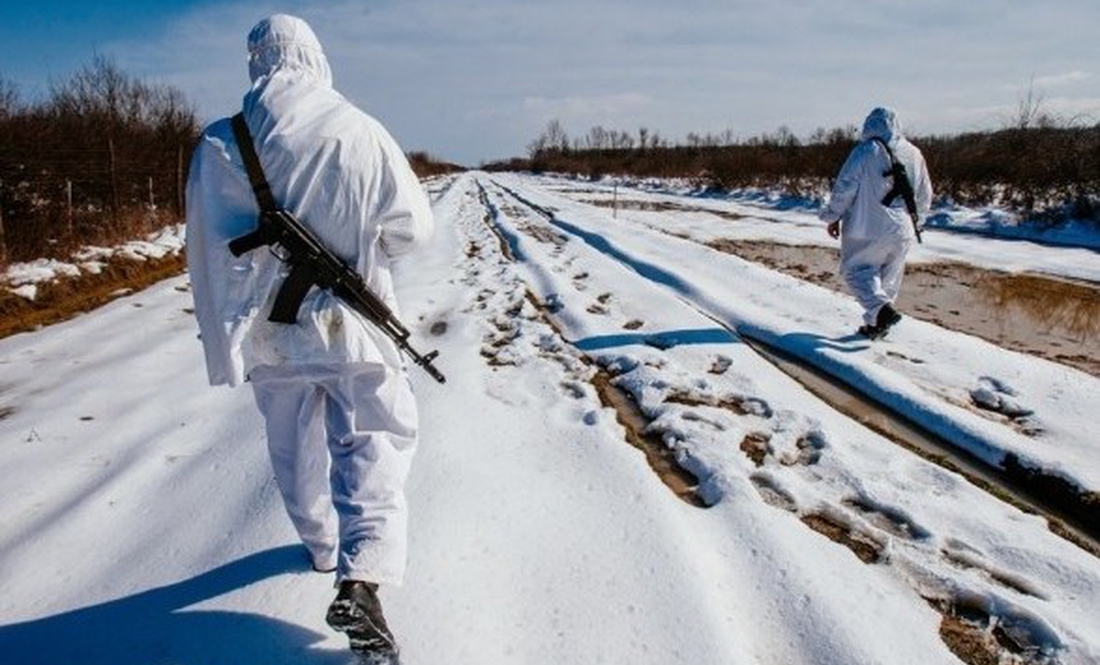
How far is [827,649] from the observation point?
2.11 m

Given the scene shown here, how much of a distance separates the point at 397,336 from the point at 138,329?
5.25 metres

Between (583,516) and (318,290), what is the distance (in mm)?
1472

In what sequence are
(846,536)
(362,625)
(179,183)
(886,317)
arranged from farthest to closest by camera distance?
1. (179,183)
2. (886,317)
3. (846,536)
4. (362,625)

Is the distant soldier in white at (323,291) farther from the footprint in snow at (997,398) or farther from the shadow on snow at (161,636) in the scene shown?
the footprint in snow at (997,398)

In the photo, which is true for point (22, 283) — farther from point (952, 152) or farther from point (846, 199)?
point (952, 152)

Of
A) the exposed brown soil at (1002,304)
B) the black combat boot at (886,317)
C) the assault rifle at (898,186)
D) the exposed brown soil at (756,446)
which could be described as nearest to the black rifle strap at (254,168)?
the exposed brown soil at (756,446)

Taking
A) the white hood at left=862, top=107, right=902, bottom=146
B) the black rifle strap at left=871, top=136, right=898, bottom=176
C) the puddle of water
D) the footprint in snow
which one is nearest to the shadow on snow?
the footprint in snow

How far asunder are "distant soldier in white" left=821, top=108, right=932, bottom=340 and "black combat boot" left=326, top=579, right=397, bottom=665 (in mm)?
4816

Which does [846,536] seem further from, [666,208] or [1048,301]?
[666,208]

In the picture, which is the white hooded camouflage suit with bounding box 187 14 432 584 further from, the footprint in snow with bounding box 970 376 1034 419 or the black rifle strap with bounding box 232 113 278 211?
the footprint in snow with bounding box 970 376 1034 419

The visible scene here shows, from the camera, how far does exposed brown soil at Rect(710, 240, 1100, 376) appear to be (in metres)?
5.71

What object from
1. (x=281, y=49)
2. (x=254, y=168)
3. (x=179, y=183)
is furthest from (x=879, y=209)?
(x=179, y=183)

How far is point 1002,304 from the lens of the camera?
7.21 meters

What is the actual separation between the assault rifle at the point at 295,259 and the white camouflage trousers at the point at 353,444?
0.19 m
